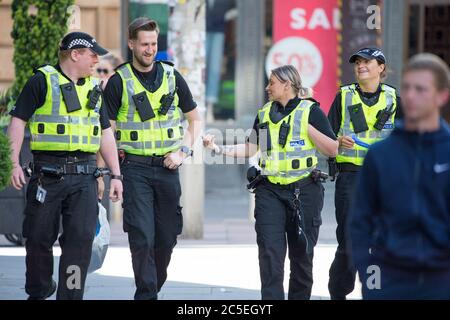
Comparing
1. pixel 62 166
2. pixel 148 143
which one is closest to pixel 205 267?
pixel 148 143

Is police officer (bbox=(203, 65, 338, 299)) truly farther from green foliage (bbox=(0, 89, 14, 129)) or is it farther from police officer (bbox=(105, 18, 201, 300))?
green foliage (bbox=(0, 89, 14, 129))

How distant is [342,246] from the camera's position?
8.16 metres

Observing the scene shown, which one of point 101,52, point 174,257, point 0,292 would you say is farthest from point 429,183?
point 174,257

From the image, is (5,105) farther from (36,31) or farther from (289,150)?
(289,150)

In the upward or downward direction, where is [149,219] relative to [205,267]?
upward

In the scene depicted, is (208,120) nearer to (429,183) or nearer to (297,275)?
(297,275)

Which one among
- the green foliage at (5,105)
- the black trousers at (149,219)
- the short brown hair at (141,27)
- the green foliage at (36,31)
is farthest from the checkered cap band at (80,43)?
the green foliage at (36,31)

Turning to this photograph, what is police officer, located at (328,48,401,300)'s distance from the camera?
816 centimetres

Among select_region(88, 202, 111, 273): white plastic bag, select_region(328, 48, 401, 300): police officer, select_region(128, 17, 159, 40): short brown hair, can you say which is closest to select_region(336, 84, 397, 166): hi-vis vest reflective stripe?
select_region(328, 48, 401, 300): police officer

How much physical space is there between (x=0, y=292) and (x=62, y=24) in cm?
453

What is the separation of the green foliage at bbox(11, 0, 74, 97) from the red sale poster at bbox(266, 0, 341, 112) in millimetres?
4326

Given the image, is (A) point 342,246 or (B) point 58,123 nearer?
(B) point 58,123

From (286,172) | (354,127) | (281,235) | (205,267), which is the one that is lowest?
(205,267)

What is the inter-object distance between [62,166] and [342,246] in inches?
81.1
